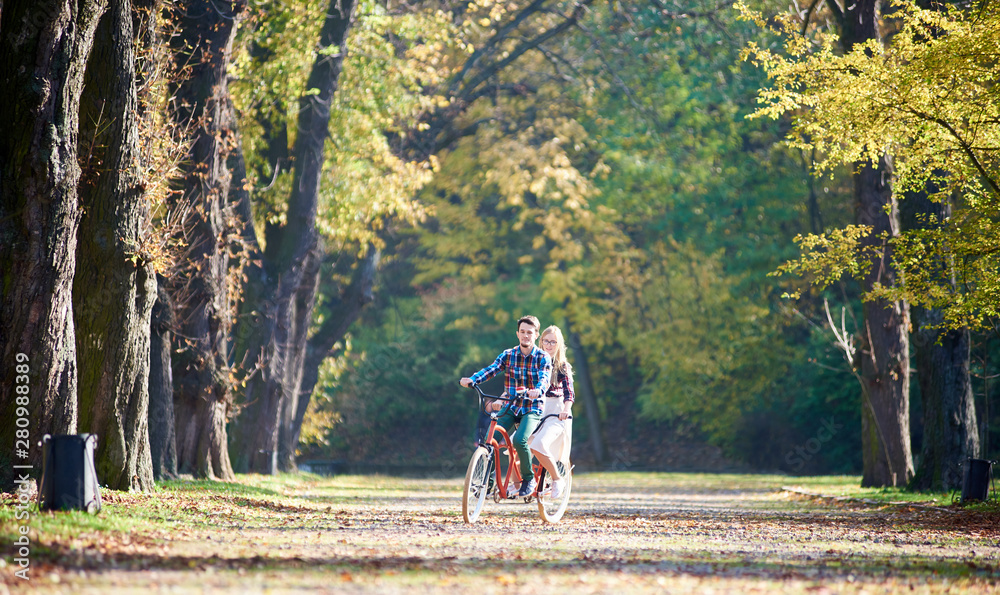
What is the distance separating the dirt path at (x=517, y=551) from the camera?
23.2 ft

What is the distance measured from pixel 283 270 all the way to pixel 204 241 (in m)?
4.48

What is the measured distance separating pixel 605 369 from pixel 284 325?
20.1 meters

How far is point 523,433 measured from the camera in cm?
1184

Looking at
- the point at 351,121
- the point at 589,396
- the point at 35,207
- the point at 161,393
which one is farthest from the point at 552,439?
the point at 589,396

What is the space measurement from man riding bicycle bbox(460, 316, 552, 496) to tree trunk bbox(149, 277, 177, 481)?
5654mm

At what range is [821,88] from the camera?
1520 centimetres

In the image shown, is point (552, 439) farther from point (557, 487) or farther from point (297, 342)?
point (297, 342)

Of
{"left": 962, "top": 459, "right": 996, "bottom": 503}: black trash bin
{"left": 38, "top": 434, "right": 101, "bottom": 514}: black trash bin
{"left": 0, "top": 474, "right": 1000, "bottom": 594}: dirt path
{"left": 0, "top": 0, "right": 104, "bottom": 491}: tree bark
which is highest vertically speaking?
{"left": 0, "top": 0, "right": 104, "bottom": 491}: tree bark

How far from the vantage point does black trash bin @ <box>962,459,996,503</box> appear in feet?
50.5

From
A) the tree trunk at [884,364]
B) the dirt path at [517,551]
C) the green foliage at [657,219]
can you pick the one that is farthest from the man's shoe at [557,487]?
the green foliage at [657,219]

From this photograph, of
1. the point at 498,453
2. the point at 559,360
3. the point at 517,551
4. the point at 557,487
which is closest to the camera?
the point at 517,551

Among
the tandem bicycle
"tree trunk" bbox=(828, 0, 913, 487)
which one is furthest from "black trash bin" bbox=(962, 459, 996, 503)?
the tandem bicycle

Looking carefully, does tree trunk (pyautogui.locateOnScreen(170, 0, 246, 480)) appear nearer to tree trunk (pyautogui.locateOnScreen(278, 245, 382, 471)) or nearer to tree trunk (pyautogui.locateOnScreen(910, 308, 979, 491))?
tree trunk (pyautogui.locateOnScreen(278, 245, 382, 471))

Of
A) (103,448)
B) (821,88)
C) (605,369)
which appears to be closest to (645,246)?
(605,369)
